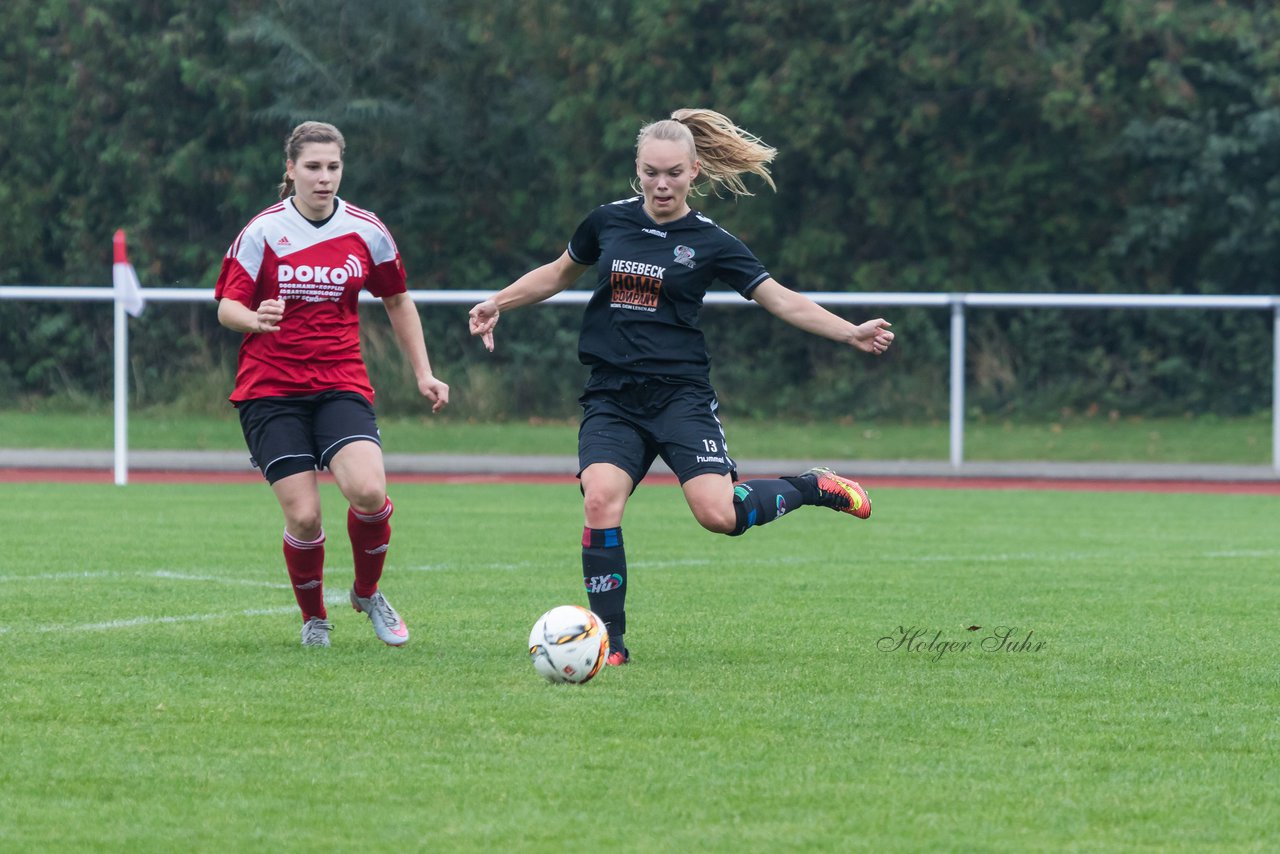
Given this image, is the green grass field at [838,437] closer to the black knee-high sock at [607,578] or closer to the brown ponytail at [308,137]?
the brown ponytail at [308,137]

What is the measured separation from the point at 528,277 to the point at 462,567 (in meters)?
3.25

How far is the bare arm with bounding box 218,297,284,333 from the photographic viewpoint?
20.6 ft

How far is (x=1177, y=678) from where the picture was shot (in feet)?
20.0

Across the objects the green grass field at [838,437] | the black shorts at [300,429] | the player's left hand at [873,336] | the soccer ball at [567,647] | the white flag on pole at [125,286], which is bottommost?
the green grass field at [838,437]

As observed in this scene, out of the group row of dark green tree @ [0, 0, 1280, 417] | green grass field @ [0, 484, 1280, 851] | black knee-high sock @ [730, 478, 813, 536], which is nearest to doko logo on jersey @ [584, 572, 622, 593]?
green grass field @ [0, 484, 1280, 851]

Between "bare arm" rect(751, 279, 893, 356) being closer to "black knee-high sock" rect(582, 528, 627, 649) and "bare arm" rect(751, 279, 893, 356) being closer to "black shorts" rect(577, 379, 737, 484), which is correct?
"black shorts" rect(577, 379, 737, 484)

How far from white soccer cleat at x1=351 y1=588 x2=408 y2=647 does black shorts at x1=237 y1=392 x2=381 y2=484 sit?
533 mm

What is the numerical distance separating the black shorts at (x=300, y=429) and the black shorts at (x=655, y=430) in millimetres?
809

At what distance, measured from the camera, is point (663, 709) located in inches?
211

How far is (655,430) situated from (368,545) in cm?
121

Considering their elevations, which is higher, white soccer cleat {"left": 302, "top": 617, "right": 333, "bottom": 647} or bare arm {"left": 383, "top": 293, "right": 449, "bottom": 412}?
bare arm {"left": 383, "top": 293, "right": 449, "bottom": 412}

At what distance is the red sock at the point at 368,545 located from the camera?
682cm

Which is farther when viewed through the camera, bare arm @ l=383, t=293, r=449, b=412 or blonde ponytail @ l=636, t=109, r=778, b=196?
bare arm @ l=383, t=293, r=449, b=412

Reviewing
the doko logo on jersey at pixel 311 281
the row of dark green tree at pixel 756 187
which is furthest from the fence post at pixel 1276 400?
the doko logo on jersey at pixel 311 281
